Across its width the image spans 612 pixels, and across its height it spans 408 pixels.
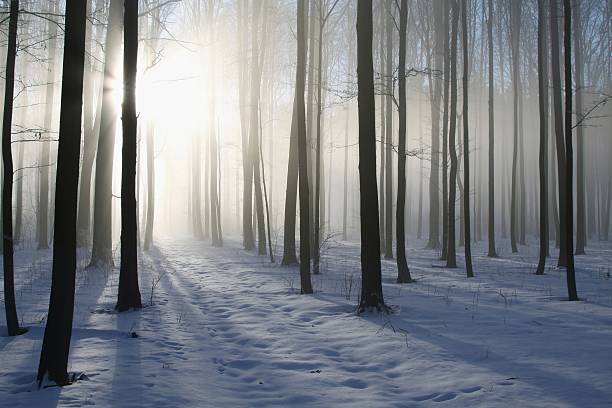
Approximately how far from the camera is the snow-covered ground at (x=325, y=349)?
4.05 metres

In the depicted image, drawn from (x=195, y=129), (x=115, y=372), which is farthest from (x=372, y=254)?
(x=195, y=129)

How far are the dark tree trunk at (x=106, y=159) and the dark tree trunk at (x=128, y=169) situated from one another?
17.4 ft

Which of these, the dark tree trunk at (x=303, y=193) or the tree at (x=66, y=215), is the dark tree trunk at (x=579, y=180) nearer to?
the dark tree trunk at (x=303, y=193)

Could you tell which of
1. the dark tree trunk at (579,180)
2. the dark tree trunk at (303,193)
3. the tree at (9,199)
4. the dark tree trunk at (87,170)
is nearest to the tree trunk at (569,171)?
the dark tree trunk at (303,193)

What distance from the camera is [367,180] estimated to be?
7551mm

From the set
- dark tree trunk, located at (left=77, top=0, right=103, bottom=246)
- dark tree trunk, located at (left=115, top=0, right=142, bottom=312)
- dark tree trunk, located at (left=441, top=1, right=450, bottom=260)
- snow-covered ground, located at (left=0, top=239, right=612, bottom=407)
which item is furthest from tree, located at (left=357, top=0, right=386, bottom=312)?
dark tree trunk, located at (left=77, top=0, right=103, bottom=246)

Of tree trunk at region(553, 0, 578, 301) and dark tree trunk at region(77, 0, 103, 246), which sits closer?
tree trunk at region(553, 0, 578, 301)

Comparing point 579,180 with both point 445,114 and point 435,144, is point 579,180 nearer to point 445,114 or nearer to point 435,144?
point 435,144

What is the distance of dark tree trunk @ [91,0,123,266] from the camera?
12609 millimetres

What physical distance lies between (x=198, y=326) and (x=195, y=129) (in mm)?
26821

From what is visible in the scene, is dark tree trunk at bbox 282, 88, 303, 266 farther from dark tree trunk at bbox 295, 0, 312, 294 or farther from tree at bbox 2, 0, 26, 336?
tree at bbox 2, 0, 26, 336

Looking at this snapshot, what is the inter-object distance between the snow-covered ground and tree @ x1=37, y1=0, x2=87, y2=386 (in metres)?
0.35

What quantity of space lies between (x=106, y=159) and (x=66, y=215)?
31.2 feet

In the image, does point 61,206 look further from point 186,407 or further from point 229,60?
point 229,60
